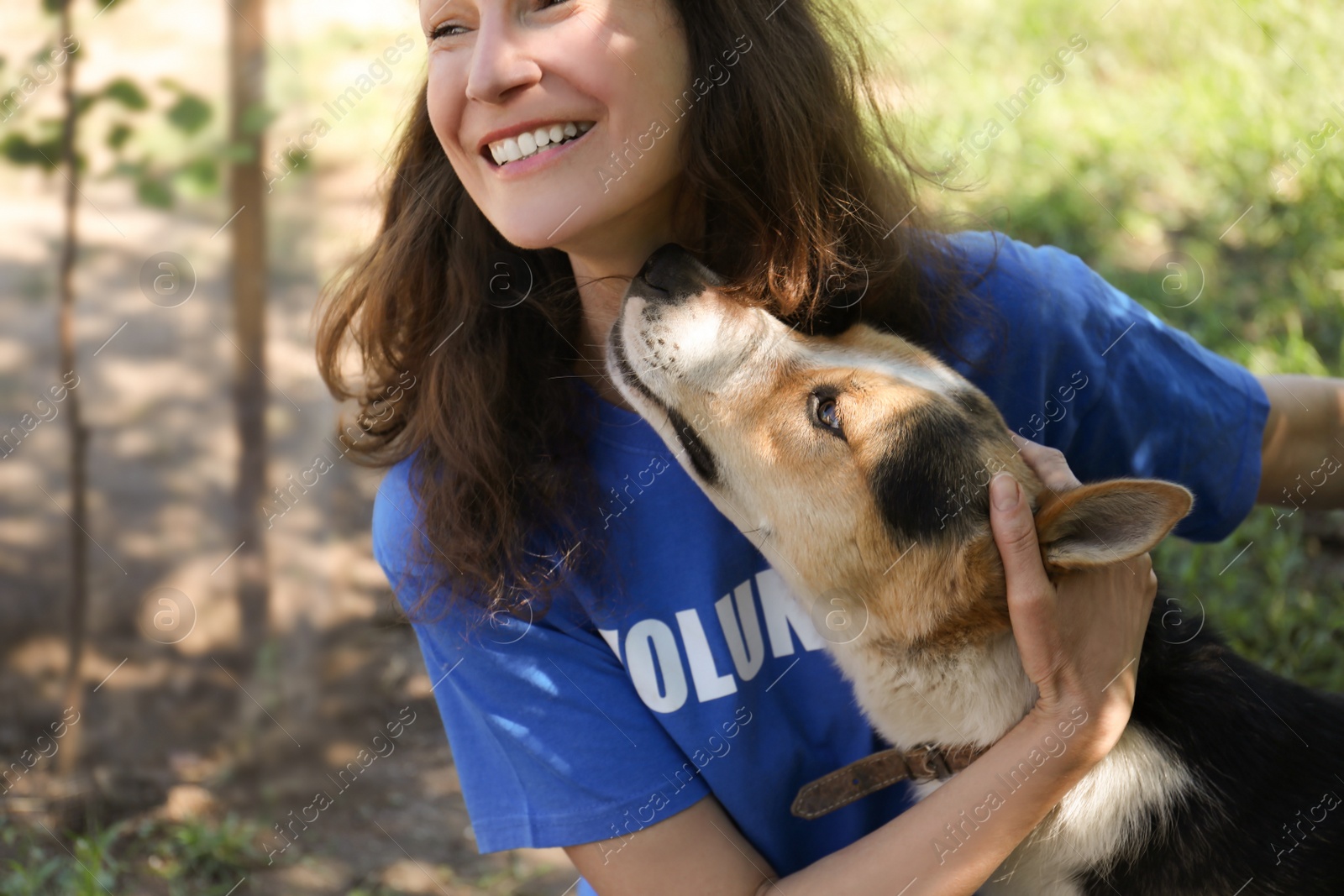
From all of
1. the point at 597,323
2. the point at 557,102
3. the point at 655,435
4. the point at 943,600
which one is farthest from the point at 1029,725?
the point at 557,102

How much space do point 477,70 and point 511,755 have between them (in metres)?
1.57

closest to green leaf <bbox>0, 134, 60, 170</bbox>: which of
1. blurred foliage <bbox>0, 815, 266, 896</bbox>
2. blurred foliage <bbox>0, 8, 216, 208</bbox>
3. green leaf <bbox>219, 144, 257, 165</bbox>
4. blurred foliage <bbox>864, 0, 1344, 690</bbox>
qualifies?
blurred foliage <bbox>0, 8, 216, 208</bbox>

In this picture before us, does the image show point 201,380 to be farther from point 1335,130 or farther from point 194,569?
point 1335,130

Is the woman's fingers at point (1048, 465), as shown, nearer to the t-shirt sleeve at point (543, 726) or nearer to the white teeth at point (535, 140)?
the t-shirt sleeve at point (543, 726)

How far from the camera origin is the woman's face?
2.24 meters

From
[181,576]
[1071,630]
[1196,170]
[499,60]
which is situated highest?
[499,60]

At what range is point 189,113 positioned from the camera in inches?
176

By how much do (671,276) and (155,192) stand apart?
10.3 ft

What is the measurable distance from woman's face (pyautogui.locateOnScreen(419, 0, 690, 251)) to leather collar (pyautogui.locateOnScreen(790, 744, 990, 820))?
4.61 feet

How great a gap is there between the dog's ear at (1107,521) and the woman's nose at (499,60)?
147 cm

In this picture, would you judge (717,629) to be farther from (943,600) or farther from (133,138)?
(133,138)

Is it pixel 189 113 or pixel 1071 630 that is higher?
pixel 1071 630

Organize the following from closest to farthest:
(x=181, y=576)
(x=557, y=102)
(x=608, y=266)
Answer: (x=557, y=102) → (x=608, y=266) → (x=181, y=576)

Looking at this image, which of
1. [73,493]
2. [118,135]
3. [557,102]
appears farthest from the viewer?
[73,493]
